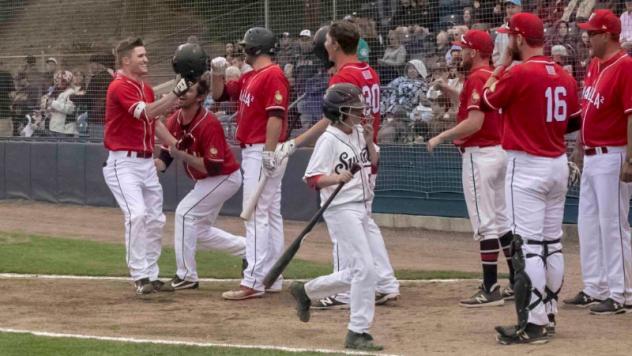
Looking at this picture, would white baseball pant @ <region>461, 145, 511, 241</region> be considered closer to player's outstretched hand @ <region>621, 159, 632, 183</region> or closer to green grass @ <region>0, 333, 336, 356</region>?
player's outstretched hand @ <region>621, 159, 632, 183</region>

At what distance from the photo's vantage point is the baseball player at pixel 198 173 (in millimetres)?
9422

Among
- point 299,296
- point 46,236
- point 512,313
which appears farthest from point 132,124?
point 46,236

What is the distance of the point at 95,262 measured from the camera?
11.3m

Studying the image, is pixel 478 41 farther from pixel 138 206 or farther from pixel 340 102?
pixel 138 206

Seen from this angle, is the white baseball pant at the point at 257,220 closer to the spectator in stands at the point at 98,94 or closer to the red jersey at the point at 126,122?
the red jersey at the point at 126,122

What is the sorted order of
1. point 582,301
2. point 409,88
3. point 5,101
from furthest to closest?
point 5,101 → point 409,88 → point 582,301

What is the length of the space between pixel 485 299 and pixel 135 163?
10.4 ft

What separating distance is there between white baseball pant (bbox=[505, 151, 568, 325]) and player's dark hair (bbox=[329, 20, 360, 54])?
5.89ft

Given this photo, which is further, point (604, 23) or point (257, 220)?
point (257, 220)

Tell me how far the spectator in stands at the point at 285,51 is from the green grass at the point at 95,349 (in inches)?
366

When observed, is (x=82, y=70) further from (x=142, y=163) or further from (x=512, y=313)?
(x=512, y=313)

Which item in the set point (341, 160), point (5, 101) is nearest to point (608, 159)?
point (341, 160)

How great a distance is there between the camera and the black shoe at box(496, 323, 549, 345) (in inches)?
271

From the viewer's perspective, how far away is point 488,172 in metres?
8.57
